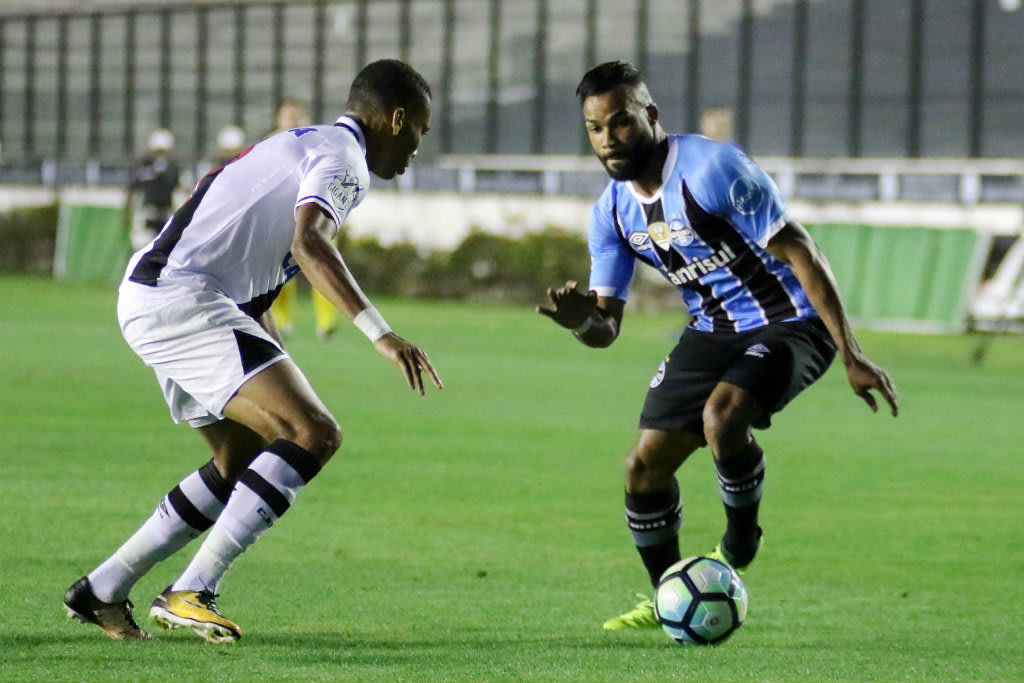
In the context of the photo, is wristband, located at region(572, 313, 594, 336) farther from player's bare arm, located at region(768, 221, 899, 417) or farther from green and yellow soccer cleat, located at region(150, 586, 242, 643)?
green and yellow soccer cleat, located at region(150, 586, 242, 643)

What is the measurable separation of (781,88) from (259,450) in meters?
31.5

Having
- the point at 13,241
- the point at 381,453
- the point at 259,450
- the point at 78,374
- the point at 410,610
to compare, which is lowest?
the point at 13,241

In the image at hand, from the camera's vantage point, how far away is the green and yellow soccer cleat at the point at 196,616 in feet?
19.3

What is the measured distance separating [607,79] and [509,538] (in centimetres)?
287

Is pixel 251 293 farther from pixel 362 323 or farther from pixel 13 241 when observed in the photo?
pixel 13 241

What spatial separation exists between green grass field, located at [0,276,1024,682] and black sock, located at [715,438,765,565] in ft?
0.79

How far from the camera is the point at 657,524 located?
22.8 ft

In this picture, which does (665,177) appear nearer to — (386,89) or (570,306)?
(570,306)

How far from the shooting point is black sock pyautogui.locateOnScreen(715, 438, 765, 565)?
7.09m

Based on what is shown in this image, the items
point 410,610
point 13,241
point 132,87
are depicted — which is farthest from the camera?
point 132,87

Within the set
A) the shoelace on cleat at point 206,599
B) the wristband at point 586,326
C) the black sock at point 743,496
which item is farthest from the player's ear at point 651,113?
the shoelace on cleat at point 206,599

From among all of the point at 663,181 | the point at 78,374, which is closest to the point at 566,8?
the point at 78,374

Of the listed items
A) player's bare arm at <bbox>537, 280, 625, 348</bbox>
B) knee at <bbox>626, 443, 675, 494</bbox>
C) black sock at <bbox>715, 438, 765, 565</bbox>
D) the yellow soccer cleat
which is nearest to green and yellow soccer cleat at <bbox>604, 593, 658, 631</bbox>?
knee at <bbox>626, 443, 675, 494</bbox>

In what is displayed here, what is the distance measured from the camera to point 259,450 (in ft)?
21.1
